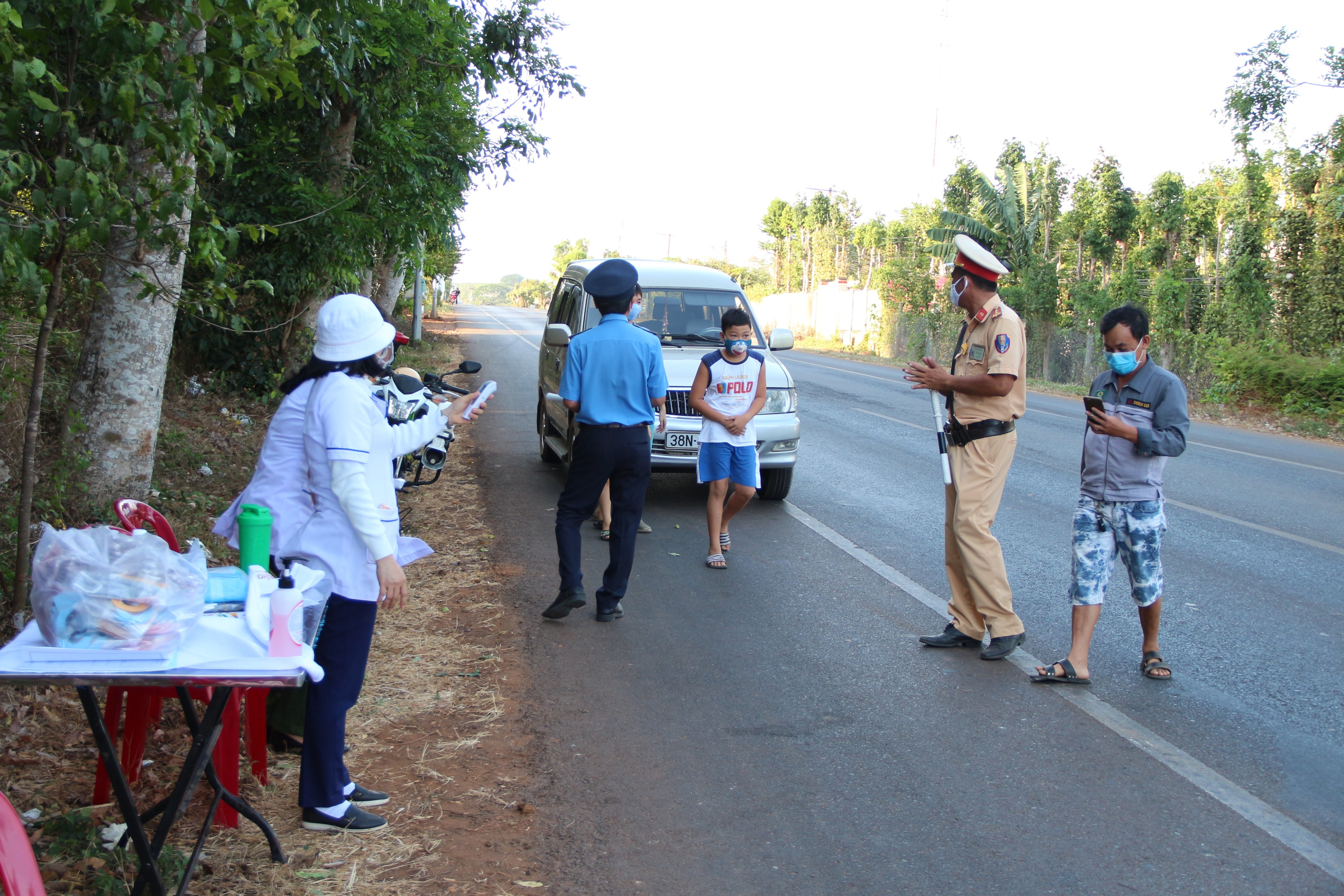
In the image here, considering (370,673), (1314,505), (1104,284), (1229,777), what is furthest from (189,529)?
(1104,284)

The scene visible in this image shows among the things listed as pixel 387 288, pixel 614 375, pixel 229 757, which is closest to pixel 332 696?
pixel 229 757

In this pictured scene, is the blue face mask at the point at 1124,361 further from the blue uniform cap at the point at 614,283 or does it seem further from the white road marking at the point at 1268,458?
the white road marking at the point at 1268,458

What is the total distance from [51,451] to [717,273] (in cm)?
580

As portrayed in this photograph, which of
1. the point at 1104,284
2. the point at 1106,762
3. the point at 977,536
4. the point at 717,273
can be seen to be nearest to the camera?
the point at 1106,762

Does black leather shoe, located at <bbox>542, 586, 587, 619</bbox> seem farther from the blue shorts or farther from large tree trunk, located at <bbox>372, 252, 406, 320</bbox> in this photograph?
large tree trunk, located at <bbox>372, 252, 406, 320</bbox>

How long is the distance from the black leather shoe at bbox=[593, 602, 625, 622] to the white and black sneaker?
2.55 meters

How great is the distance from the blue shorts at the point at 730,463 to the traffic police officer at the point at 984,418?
209cm

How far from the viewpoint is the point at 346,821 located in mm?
3604

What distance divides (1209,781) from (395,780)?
125 inches

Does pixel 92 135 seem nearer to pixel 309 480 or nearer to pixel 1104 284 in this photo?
pixel 309 480

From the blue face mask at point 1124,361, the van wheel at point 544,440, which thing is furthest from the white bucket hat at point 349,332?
the van wheel at point 544,440

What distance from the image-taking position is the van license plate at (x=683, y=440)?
887 centimetres

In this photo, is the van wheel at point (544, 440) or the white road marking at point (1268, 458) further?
the white road marking at point (1268, 458)

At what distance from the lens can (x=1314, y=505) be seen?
10.5 meters
